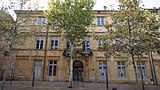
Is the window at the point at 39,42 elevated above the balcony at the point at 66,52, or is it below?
above

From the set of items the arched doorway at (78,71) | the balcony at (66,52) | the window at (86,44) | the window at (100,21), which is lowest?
the arched doorway at (78,71)

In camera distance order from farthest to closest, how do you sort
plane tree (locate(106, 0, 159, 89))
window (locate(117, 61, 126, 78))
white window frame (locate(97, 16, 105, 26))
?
white window frame (locate(97, 16, 105, 26)) < window (locate(117, 61, 126, 78)) < plane tree (locate(106, 0, 159, 89))

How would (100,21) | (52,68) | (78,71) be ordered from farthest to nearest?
(100,21) < (78,71) < (52,68)

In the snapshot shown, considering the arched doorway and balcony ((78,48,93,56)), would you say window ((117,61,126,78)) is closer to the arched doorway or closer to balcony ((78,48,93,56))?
balcony ((78,48,93,56))

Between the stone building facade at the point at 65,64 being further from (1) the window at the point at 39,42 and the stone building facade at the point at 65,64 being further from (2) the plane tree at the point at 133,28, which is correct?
(2) the plane tree at the point at 133,28

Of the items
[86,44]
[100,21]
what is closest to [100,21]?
[100,21]

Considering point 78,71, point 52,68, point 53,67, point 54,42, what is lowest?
point 78,71

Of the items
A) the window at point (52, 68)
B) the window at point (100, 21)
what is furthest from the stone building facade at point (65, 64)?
the window at point (100, 21)

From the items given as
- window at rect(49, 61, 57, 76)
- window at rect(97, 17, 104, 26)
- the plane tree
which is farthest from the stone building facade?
the plane tree

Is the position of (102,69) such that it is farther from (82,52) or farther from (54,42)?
(54,42)

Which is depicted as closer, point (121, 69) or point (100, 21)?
point (121, 69)

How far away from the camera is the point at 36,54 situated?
968 inches

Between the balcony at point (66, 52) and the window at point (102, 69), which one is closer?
the balcony at point (66, 52)

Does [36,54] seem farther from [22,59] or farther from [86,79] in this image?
[86,79]
